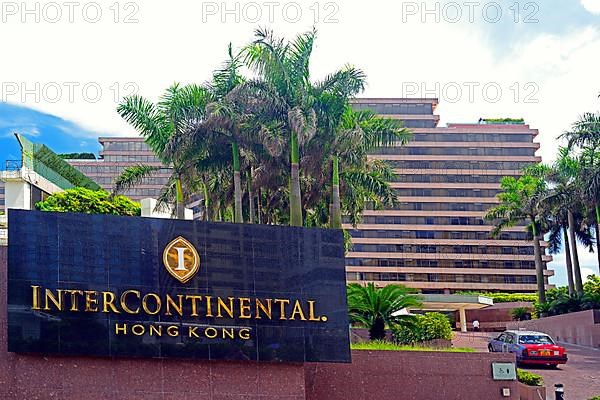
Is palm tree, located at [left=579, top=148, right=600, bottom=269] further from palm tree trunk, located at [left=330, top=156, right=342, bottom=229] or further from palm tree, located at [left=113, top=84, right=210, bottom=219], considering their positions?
palm tree, located at [left=113, top=84, right=210, bottom=219]

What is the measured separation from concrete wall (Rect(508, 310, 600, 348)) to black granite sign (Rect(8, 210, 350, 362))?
23.1 meters

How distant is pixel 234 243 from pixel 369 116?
1249 centimetres

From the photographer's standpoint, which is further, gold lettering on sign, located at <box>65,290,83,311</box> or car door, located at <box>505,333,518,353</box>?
car door, located at <box>505,333,518,353</box>

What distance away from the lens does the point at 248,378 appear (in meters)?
17.9

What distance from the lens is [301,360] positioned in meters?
18.3

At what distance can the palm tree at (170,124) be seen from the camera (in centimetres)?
2709

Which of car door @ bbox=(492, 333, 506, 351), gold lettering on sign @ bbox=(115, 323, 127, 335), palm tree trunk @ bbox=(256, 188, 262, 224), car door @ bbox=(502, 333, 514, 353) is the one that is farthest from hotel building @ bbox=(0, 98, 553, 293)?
gold lettering on sign @ bbox=(115, 323, 127, 335)

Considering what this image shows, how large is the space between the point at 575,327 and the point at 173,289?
28184 mm

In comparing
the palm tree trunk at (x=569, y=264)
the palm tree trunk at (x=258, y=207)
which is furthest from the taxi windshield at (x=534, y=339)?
the palm tree trunk at (x=569, y=264)

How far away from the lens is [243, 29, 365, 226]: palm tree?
25812mm

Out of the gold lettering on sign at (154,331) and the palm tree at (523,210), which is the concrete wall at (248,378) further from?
the palm tree at (523,210)

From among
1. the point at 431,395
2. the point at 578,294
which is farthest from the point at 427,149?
the point at 431,395

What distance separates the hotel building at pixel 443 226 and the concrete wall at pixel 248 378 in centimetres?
8193

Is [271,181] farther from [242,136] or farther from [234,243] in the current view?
[234,243]
